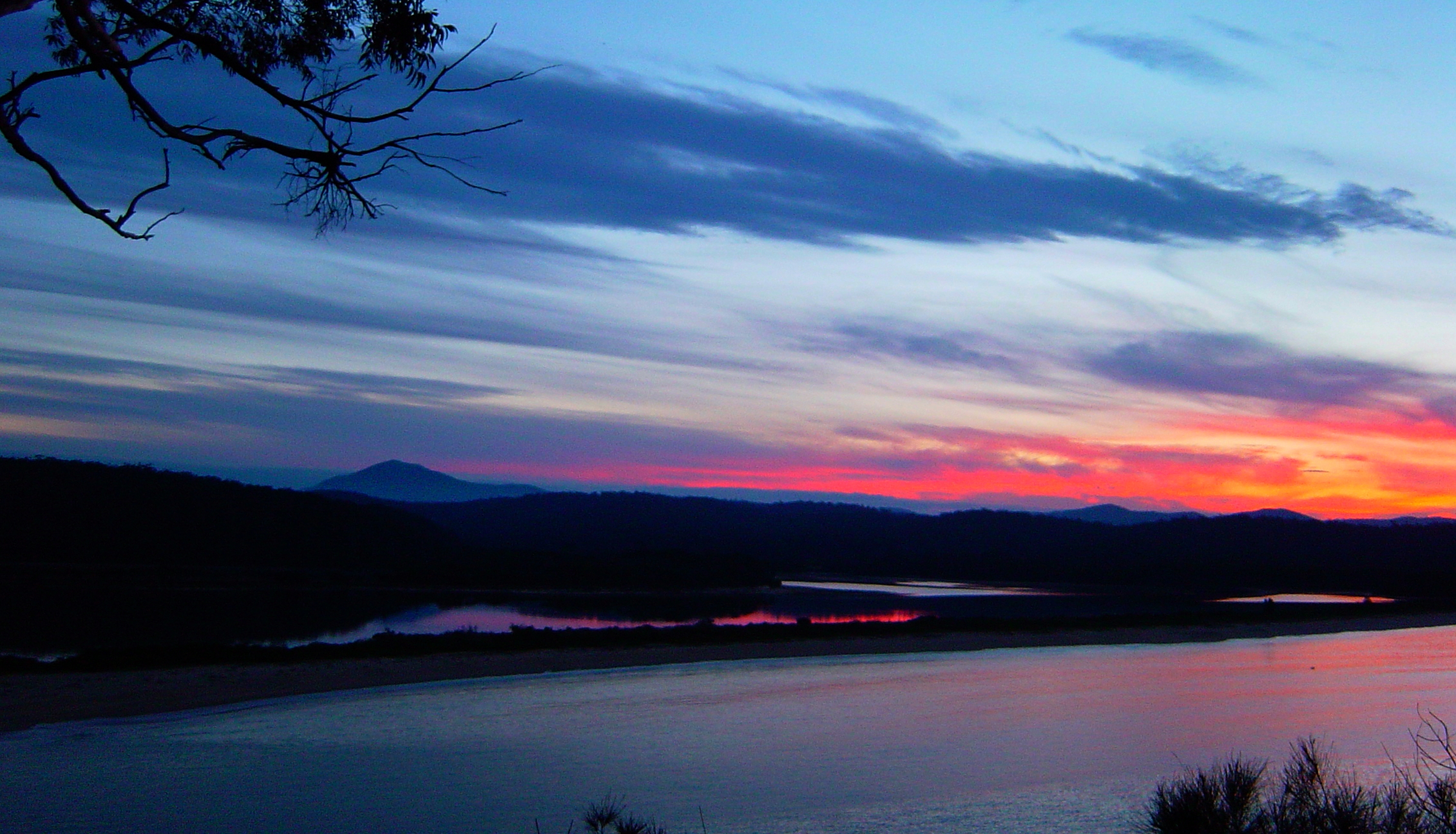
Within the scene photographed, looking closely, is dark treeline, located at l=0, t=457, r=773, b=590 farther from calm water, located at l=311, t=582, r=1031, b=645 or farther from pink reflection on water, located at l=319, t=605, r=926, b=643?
pink reflection on water, located at l=319, t=605, r=926, b=643

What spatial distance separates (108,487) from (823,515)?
68.1 metres

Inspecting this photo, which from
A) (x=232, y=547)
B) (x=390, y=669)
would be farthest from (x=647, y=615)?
(x=232, y=547)

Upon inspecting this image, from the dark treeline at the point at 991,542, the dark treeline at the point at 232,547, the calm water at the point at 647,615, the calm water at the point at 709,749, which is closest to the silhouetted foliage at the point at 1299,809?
the calm water at the point at 709,749

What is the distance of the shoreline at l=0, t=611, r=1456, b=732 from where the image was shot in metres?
14.1

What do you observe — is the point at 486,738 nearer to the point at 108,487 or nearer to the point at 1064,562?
the point at 108,487

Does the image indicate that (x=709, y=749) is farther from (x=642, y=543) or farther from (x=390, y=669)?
(x=642, y=543)

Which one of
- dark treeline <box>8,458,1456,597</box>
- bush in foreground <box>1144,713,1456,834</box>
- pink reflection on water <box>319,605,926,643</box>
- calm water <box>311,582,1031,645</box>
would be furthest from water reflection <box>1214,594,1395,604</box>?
bush in foreground <box>1144,713,1456,834</box>

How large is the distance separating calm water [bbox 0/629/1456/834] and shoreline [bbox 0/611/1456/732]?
86 centimetres

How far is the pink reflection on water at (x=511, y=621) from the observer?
25.8m

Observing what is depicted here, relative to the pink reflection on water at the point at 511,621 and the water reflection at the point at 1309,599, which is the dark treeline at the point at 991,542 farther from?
the pink reflection on water at the point at 511,621

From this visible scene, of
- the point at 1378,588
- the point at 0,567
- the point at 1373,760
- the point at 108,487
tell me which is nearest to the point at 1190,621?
the point at 1373,760

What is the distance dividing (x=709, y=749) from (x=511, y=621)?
18.3 metres

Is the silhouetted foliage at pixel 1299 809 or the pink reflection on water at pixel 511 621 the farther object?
the pink reflection on water at pixel 511 621

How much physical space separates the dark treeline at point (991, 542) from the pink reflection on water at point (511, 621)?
Result: 27317 millimetres
